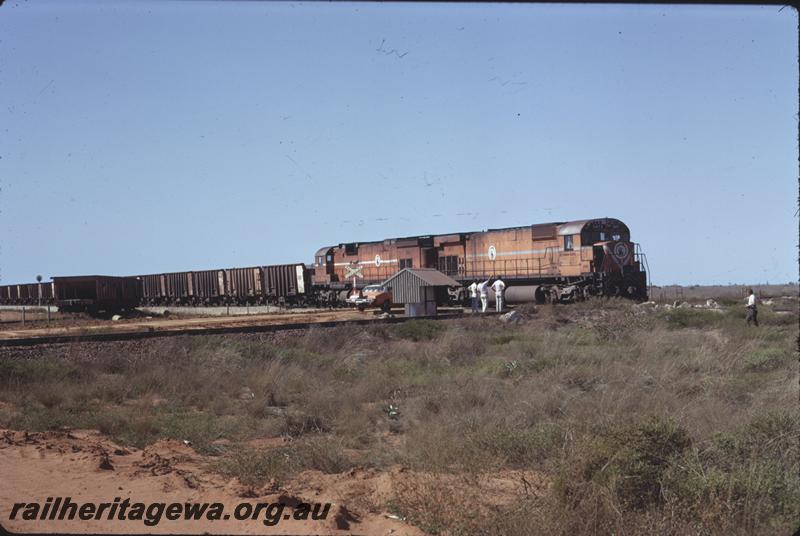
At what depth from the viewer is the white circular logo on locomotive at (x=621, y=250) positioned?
114ft

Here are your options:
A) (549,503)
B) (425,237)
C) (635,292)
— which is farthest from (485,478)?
(425,237)

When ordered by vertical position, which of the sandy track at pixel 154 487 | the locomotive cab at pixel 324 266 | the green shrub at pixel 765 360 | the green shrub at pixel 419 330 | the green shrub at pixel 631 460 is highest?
the locomotive cab at pixel 324 266

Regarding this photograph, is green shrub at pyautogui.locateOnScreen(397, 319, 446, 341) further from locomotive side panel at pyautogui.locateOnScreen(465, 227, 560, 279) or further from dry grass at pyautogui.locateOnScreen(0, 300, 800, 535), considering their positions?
locomotive side panel at pyautogui.locateOnScreen(465, 227, 560, 279)

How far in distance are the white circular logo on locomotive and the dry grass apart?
11.8 m

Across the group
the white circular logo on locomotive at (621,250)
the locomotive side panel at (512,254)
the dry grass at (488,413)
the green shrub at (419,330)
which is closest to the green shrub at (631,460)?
the dry grass at (488,413)

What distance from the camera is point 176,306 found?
60.9 meters

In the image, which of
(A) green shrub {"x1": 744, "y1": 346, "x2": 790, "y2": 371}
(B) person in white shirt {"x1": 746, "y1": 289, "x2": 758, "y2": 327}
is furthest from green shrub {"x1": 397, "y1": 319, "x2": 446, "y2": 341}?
(B) person in white shirt {"x1": 746, "y1": 289, "x2": 758, "y2": 327}

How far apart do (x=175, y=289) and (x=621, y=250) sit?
41.0 metres

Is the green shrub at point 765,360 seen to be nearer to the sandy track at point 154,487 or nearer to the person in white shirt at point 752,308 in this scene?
the person in white shirt at point 752,308

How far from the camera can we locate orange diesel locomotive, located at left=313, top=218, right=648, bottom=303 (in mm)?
34344

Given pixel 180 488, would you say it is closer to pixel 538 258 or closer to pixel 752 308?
pixel 752 308

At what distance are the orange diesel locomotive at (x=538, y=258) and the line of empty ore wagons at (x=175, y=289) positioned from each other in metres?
7.12

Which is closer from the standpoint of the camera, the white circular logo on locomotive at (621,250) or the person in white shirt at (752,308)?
the person in white shirt at (752,308)

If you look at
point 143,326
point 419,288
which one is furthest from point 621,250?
point 143,326
